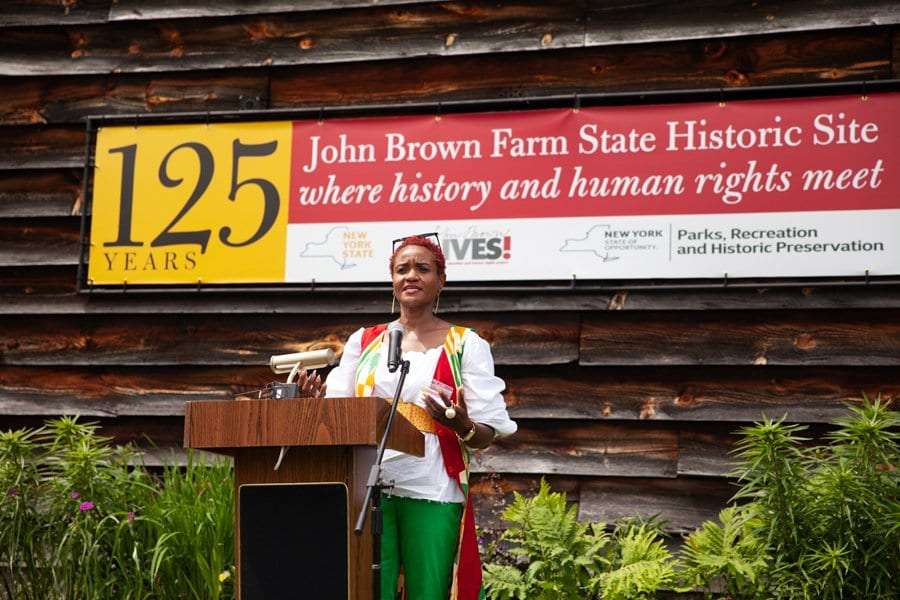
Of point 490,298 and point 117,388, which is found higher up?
point 490,298

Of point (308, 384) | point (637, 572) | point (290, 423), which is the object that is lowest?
point (637, 572)

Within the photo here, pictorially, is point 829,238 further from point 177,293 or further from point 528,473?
point 177,293

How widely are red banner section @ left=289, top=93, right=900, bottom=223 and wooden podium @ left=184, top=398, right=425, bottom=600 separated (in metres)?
2.58

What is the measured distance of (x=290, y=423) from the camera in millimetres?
3127

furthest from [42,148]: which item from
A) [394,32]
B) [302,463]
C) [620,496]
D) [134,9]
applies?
[302,463]

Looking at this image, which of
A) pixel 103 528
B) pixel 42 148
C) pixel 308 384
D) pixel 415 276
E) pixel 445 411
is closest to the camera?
pixel 445 411

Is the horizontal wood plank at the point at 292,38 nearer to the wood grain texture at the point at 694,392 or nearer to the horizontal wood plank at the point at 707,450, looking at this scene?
the wood grain texture at the point at 694,392

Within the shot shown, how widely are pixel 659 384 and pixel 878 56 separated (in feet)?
6.00

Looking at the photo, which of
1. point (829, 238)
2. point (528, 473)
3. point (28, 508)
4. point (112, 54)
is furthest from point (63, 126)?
point (829, 238)

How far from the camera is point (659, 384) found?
541cm

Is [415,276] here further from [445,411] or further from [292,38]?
[292,38]

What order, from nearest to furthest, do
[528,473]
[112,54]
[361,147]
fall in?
[528,473] → [361,147] → [112,54]

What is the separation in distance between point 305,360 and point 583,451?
2286mm

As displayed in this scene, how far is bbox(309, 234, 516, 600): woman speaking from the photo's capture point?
138 inches
